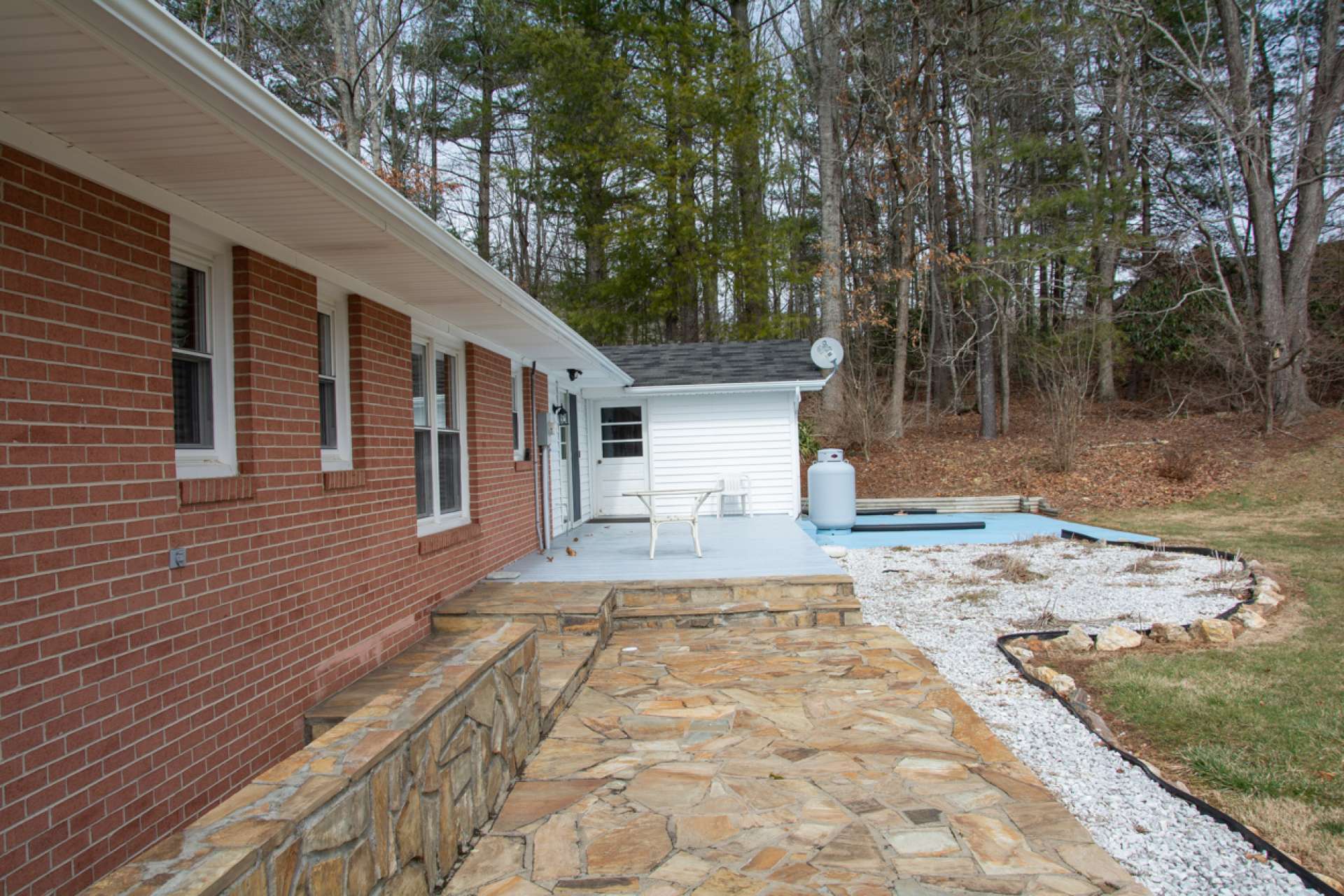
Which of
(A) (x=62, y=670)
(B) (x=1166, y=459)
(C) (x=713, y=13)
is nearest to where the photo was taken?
(A) (x=62, y=670)

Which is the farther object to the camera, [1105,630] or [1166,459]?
[1166,459]

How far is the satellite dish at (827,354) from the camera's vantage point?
40.4 ft

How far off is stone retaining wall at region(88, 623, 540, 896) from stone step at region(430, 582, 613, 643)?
1.93 m

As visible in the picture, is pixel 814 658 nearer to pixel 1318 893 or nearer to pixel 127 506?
pixel 1318 893

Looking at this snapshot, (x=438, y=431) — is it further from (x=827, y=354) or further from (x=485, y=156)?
(x=485, y=156)

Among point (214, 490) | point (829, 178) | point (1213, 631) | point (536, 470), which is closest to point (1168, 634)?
point (1213, 631)

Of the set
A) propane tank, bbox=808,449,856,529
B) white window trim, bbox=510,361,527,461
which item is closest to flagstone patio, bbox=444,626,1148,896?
white window trim, bbox=510,361,527,461

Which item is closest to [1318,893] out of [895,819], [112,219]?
[895,819]

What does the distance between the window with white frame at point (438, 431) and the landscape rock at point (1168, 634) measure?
17.6ft

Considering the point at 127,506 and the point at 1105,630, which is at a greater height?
the point at 127,506

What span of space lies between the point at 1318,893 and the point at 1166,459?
46.8 ft

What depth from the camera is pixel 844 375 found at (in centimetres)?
1856

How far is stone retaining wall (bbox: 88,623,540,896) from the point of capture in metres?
1.63

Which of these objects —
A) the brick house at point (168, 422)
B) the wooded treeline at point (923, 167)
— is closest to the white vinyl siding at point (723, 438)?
the wooded treeline at point (923, 167)
